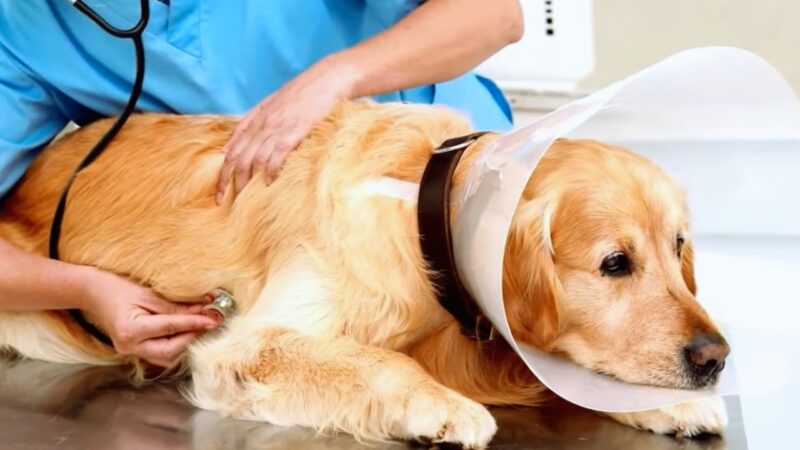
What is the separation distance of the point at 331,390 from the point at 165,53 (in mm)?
720

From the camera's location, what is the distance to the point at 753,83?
1.41 meters

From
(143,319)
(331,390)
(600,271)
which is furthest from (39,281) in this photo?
(600,271)

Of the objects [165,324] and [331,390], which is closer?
[331,390]

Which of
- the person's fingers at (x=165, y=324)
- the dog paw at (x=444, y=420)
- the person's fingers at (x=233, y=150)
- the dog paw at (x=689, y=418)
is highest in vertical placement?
the person's fingers at (x=233, y=150)

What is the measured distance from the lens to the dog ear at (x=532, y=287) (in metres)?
1.35

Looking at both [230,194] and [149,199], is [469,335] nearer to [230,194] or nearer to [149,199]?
[230,194]

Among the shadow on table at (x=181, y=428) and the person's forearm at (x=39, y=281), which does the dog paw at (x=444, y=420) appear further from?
the person's forearm at (x=39, y=281)

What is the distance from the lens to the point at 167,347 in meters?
1.62

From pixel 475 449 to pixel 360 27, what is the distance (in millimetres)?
932

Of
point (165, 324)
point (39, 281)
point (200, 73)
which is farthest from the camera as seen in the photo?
point (200, 73)

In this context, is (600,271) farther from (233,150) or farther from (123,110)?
(123,110)

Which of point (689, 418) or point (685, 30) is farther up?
point (689, 418)

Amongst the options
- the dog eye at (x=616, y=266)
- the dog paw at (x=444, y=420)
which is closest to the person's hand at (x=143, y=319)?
the dog paw at (x=444, y=420)

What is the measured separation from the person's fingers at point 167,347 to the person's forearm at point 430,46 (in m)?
0.43
